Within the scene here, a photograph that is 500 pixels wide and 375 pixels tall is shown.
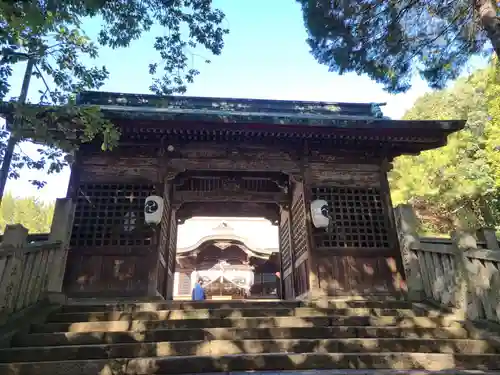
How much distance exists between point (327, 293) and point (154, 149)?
5.44m

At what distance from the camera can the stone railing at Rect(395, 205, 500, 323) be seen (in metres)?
5.61

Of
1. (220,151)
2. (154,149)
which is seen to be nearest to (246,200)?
(220,151)

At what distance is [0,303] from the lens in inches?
196

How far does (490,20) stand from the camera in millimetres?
6605

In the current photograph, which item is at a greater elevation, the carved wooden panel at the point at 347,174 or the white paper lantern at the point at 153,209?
the carved wooden panel at the point at 347,174

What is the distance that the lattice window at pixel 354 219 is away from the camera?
857cm

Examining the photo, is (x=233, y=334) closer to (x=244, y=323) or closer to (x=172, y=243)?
(x=244, y=323)

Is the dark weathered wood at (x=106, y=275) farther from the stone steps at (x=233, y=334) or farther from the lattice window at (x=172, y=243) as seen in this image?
the stone steps at (x=233, y=334)

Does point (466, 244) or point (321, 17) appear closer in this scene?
point (466, 244)

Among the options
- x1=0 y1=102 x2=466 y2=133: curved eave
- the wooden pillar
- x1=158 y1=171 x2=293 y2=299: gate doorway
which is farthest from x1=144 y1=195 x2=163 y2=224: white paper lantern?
x1=0 y1=102 x2=466 y2=133: curved eave

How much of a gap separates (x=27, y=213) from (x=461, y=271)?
44.6 metres

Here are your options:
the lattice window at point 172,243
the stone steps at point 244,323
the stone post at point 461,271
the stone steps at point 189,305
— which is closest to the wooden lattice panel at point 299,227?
the stone steps at point 189,305

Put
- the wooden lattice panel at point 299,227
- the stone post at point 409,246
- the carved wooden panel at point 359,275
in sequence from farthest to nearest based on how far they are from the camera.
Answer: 1. the wooden lattice panel at point 299,227
2. the carved wooden panel at point 359,275
3. the stone post at point 409,246

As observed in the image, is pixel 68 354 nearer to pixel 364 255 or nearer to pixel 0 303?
pixel 0 303
